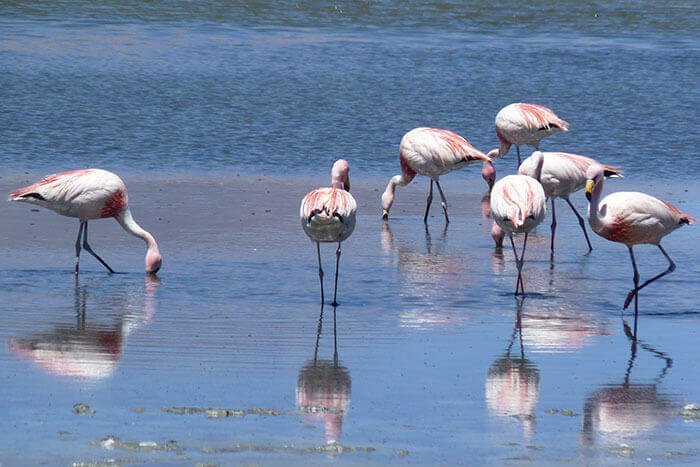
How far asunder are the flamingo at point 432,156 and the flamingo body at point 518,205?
261cm

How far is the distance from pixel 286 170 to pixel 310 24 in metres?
10.2

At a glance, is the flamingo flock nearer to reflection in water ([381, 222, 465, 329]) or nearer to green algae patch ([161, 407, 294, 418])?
reflection in water ([381, 222, 465, 329])

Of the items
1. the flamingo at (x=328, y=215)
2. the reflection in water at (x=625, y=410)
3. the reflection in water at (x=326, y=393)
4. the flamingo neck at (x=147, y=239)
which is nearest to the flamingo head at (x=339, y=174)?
the flamingo at (x=328, y=215)

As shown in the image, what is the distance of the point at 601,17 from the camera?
84.8 ft

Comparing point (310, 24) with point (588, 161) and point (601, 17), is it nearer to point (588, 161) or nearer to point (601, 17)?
point (601, 17)

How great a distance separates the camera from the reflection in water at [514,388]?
6.14m

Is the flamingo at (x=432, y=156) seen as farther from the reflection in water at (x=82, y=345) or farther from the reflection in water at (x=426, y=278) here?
the reflection in water at (x=82, y=345)

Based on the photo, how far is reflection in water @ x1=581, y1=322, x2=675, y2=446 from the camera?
233 inches

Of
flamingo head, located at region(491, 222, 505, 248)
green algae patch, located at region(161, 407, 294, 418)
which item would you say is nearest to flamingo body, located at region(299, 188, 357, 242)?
flamingo head, located at region(491, 222, 505, 248)

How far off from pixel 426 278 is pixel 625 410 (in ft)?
11.2

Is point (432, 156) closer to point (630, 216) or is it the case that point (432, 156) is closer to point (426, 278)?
point (426, 278)

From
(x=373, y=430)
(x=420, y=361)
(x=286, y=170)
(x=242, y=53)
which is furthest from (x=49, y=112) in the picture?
(x=373, y=430)

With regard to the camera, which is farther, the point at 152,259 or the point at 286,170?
the point at 286,170

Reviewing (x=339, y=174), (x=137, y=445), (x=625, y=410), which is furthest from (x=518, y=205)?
(x=137, y=445)
